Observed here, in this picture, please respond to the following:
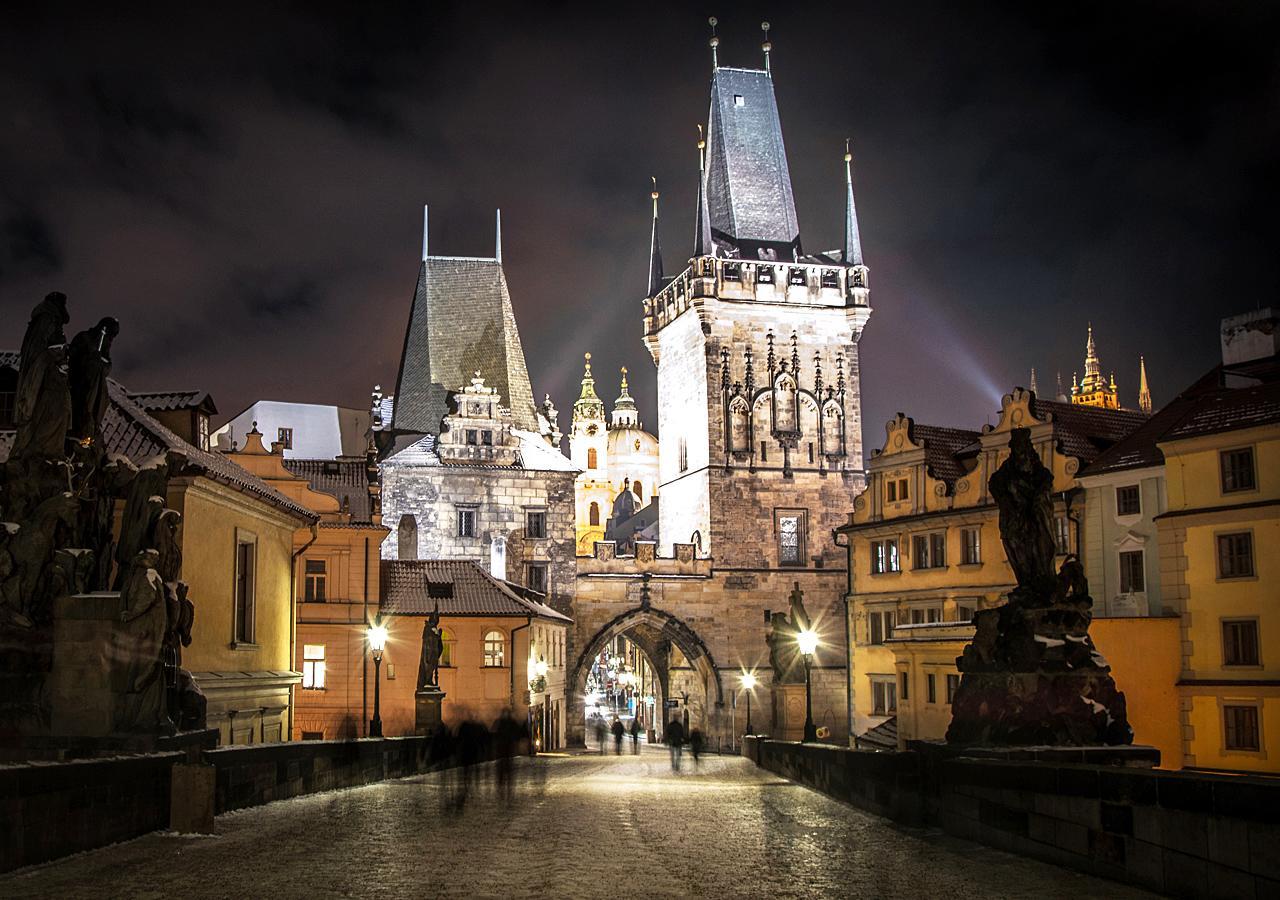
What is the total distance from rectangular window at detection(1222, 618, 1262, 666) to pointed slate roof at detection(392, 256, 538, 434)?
30.6m

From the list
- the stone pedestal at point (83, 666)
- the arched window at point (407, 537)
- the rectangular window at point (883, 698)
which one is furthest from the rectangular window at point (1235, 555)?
the arched window at point (407, 537)

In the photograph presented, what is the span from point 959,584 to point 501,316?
80.1 ft

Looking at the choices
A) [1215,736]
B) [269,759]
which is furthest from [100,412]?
[1215,736]

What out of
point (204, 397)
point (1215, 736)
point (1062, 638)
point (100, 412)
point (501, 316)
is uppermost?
point (501, 316)

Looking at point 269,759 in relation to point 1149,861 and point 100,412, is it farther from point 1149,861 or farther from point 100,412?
point 1149,861

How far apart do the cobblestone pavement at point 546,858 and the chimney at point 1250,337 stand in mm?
18787

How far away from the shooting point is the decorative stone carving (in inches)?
449

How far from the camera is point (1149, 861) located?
26.3 feet

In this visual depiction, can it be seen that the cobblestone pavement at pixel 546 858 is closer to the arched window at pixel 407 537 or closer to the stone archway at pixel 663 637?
the arched window at pixel 407 537

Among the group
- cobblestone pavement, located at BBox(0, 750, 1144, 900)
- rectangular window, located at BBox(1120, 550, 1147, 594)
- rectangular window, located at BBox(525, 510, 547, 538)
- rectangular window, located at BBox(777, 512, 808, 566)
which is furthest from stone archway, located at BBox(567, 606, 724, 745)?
cobblestone pavement, located at BBox(0, 750, 1144, 900)

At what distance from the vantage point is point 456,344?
53812 millimetres

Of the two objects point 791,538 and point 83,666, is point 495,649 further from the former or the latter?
point 83,666

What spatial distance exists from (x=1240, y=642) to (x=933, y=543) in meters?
12.5

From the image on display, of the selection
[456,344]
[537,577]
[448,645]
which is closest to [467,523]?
[537,577]
